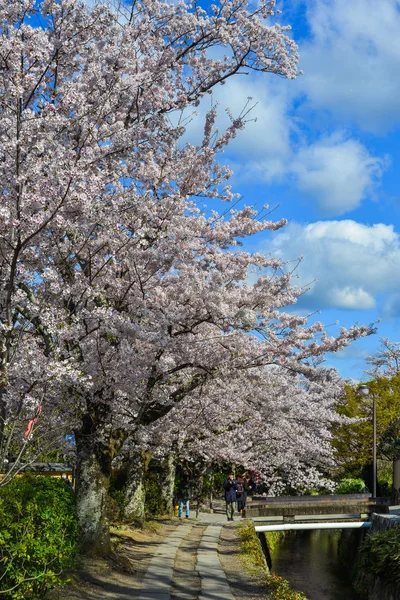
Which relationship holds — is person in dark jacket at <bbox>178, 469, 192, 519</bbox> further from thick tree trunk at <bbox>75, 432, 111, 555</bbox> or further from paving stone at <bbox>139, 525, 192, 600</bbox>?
thick tree trunk at <bbox>75, 432, 111, 555</bbox>

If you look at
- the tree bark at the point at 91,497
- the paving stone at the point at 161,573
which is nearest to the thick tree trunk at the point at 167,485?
the paving stone at the point at 161,573

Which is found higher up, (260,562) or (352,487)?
(352,487)

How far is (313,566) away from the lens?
25.0m

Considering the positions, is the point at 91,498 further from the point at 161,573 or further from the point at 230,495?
the point at 230,495

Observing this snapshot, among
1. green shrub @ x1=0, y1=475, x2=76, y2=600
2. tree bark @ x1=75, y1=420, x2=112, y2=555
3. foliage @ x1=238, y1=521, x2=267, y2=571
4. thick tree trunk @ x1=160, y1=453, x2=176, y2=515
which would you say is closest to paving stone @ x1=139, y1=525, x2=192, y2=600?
tree bark @ x1=75, y1=420, x2=112, y2=555

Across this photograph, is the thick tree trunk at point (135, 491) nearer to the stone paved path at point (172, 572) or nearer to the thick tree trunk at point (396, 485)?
the stone paved path at point (172, 572)

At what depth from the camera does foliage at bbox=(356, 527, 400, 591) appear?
13.8 metres

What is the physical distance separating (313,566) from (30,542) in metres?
19.8

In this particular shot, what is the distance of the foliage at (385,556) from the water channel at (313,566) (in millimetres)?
3973

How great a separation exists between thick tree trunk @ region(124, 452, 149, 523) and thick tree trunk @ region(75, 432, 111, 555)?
6693mm

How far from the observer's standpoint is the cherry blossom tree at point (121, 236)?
8.55m

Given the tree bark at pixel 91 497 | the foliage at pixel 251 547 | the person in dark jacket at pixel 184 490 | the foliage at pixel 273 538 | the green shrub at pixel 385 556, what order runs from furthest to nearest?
1. the foliage at pixel 273 538
2. the person in dark jacket at pixel 184 490
3. the foliage at pixel 251 547
4. the green shrub at pixel 385 556
5. the tree bark at pixel 91 497

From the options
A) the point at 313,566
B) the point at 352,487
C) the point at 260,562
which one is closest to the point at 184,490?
the point at 313,566

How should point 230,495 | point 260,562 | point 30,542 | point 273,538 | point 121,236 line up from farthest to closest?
point 273,538
point 230,495
point 260,562
point 121,236
point 30,542
